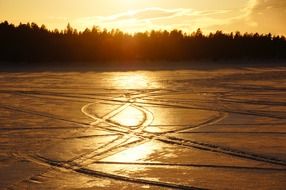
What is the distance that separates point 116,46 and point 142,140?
22.0 meters

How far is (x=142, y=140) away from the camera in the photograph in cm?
712

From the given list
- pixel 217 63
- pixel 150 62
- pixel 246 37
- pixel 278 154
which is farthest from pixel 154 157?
pixel 246 37

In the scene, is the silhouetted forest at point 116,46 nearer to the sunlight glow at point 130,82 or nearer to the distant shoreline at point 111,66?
the distant shoreline at point 111,66

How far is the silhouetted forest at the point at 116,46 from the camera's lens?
27375mm

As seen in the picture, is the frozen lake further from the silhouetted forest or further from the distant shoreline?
the silhouetted forest

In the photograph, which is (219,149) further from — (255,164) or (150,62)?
(150,62)

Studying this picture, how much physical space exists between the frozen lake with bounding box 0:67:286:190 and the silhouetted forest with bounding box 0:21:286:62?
14203 mm

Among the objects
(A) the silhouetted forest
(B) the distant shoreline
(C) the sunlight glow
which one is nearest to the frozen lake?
(C) the sunlight glow

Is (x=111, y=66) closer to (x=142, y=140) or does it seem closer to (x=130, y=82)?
(x=130, y=82)

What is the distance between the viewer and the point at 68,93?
13.5 meters

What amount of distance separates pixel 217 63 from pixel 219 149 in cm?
2316

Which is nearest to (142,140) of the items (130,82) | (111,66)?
(130,82)

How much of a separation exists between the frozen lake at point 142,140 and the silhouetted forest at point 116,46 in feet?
46.6

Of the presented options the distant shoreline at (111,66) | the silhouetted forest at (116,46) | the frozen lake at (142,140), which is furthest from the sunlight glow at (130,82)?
the silhouetted forest at (116,46)
